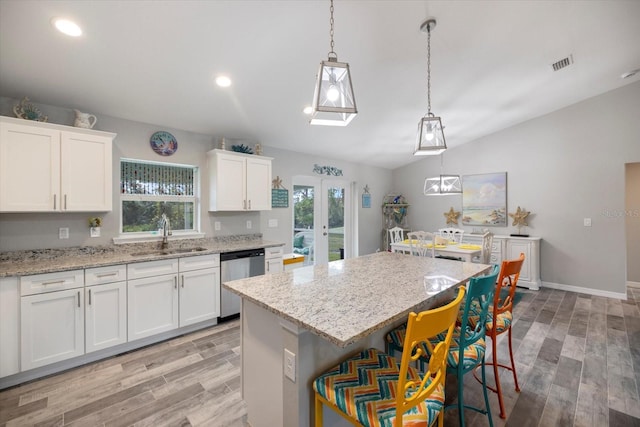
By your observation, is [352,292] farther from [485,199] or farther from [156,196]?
[485,199]

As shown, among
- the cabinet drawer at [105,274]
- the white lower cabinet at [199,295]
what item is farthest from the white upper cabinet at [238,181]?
the cabinet drawer at [105,274]

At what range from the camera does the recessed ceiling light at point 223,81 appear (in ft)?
8.70

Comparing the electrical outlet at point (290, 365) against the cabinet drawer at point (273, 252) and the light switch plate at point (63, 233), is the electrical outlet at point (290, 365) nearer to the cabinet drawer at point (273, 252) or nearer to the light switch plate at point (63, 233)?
the cabinet drawer at point (273, 252)

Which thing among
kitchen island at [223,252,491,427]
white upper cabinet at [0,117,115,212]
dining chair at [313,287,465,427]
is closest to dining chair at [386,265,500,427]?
kitchen island at [223,252,491,427]

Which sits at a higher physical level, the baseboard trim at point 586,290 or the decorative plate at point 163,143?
the decorative plate at point 163,143

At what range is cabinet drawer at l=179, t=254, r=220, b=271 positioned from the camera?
2.99m

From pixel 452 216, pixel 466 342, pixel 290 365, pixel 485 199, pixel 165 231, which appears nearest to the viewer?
pixel 290 365

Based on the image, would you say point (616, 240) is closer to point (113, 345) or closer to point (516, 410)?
point (516, 410)

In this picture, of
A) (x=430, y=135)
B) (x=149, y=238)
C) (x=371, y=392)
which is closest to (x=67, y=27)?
(x=149, y=238)

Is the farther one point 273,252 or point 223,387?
point 273,252

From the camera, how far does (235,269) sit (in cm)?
339

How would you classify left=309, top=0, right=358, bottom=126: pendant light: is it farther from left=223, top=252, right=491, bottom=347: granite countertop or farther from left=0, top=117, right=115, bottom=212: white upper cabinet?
left=0, top=117, right=115, bottom=212: white upper cabinet

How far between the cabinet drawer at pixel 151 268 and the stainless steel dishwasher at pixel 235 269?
54cm

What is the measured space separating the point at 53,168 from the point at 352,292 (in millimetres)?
2835
